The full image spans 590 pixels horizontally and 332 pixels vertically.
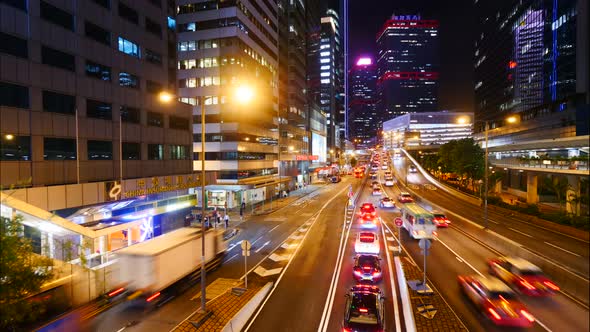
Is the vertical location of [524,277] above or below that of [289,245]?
above

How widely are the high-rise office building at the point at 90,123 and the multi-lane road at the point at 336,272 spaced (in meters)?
5.72

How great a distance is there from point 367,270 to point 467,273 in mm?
6115

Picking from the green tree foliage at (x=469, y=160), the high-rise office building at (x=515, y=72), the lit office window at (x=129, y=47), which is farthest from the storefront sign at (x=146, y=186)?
A: the green tree foliage at (x=469, y=160)

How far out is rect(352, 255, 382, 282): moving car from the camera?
19391 mm

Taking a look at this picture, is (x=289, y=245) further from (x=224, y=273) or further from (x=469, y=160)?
(x=469, y=160)

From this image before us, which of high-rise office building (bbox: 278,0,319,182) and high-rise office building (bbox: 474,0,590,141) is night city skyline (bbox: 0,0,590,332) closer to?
high-rise office building (bbox: 474,0,590,141)

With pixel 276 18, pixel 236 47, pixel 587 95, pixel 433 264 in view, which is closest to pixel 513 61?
pixel 276 18

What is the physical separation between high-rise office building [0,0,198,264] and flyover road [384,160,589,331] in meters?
17.9

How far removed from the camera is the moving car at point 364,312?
12.8 meters

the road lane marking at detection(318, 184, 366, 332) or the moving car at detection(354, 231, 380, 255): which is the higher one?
the moving car at detection(354, 231, 380, 255)

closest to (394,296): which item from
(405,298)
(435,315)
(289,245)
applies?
(405,298)

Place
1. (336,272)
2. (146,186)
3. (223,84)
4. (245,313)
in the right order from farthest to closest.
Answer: (223,84) → (146,186) → (336,272) → (245,313)

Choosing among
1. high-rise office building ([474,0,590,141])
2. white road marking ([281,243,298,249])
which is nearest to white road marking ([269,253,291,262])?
white road marking ([281,243,298,249])

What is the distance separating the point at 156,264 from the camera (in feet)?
55.9
